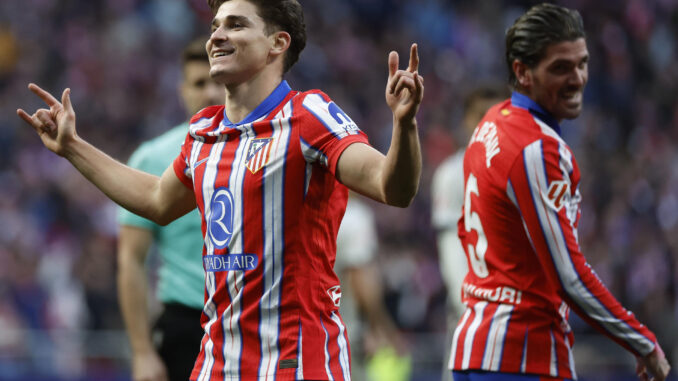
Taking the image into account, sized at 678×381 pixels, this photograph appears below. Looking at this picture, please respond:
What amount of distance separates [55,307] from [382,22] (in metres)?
8.28

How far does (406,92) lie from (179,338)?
2617mm

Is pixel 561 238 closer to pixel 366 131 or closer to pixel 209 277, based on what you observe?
pixel 209 277

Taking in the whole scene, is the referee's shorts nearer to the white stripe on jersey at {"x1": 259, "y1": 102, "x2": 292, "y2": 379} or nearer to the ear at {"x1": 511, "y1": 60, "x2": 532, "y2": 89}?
the white stripe on jersey at {"x1": 259, "y1": 102, "x2": 292, "y2": 379}

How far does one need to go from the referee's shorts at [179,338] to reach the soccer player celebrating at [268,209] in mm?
1594

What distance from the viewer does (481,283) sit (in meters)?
3.90

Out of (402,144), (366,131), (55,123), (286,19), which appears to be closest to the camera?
(402,144)

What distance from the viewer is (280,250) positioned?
3.25m

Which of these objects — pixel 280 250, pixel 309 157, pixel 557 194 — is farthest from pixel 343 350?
pixel 557 194

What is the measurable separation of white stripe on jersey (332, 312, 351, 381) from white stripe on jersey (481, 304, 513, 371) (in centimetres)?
65

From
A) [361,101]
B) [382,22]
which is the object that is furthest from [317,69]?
[382,22]

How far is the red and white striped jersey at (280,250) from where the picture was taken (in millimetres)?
3223

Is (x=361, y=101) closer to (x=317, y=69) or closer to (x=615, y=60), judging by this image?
(x=317, y=69)

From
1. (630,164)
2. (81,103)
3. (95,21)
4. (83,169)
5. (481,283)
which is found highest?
(95,21)

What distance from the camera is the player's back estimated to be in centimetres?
372
